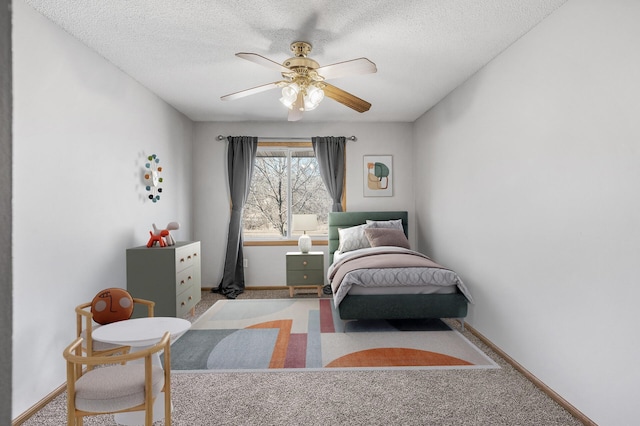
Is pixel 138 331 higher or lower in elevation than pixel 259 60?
lower

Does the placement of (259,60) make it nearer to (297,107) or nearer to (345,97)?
(297,107)

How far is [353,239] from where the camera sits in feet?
15.7

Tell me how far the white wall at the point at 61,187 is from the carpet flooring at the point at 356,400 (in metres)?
0.37

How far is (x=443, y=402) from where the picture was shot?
2297 millimetres

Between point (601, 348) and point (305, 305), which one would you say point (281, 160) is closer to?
point (305, 305)

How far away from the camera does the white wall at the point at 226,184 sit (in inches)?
213

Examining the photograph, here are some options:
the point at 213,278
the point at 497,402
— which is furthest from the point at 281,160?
the point at 497,402

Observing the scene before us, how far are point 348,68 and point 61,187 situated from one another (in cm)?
215

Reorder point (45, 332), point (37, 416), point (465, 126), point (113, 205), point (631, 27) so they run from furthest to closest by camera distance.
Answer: point (465, 126) → point (113, 205) → point (45, 332) → point (37, 416) → point (631, 27)

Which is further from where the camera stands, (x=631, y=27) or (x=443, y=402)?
(x=443, y=402)

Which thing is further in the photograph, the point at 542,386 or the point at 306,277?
the point at 306,277

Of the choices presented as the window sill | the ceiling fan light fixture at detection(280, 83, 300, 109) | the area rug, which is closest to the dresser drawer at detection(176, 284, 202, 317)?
the area rug

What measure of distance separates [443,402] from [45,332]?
2571 millimetres

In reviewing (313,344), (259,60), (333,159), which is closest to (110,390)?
(313,344)
